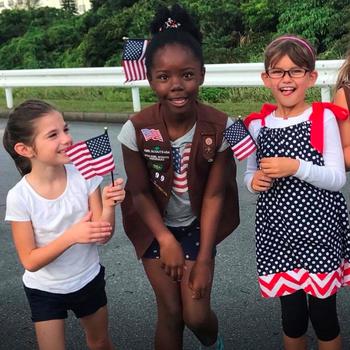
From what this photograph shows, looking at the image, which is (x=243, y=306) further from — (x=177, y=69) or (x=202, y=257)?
(x=177, y=69)

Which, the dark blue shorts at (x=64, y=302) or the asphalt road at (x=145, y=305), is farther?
the asphalt road at (x=145, y=305)

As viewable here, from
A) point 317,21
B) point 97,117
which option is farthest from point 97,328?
point 317,21

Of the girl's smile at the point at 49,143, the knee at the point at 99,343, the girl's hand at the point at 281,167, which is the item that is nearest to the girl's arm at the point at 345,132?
the girl's hand at the point at 281,167

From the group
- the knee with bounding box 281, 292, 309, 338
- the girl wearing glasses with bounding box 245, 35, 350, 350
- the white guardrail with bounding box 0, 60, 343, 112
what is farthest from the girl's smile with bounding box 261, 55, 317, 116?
the white guardrail with bounding box 0, 60, 343, 112

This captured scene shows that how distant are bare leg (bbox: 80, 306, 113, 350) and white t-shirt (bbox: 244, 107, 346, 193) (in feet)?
3.00

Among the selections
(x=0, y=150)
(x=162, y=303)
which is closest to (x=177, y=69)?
(x=162, y=303)

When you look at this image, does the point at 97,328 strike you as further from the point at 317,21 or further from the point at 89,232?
the point at 317,21

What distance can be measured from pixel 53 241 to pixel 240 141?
913mm

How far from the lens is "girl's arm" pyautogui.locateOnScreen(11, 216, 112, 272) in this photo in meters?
2.53

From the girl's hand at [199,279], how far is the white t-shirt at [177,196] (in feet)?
0.74

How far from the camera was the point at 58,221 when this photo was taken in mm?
2645

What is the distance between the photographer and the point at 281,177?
8.48 feet

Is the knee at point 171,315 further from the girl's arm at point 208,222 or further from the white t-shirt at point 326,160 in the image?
the white t-shirt at point 326,160

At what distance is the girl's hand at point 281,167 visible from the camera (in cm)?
252
